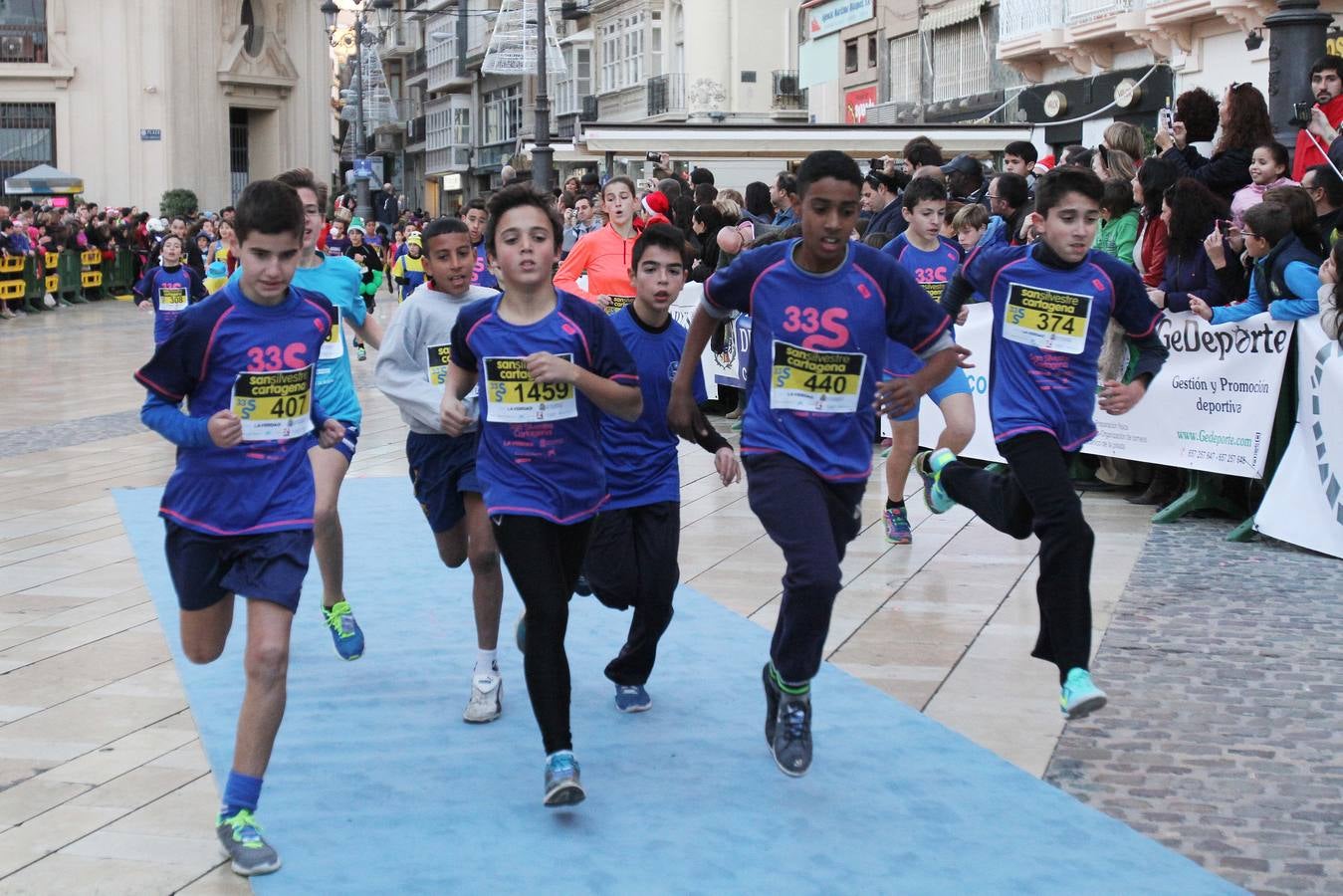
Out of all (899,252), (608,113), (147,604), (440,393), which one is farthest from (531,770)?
(608,113)

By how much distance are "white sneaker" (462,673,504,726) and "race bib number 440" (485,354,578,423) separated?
1.29 m

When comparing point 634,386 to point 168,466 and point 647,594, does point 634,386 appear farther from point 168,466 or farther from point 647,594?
point 168,466

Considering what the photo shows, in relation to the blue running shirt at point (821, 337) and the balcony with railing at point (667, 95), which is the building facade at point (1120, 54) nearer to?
the blue running shirt at point (821, 337)

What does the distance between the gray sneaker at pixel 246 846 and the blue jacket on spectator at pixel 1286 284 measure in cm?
675

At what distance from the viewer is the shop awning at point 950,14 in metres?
33.6

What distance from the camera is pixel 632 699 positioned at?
6312mm

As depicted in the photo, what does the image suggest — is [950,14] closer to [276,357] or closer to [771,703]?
[771,703]

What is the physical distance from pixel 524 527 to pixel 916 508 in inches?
243

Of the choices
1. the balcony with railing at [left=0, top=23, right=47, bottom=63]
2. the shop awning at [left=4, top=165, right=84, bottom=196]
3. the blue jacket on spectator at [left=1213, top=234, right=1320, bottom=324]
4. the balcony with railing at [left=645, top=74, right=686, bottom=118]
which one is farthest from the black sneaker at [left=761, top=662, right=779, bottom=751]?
the balcony with railing at [left=0, top=23, right=47, bottom=63]

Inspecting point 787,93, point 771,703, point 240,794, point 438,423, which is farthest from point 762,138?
point 787,93

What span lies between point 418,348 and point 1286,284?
5.13 metres

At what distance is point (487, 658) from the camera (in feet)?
20.5

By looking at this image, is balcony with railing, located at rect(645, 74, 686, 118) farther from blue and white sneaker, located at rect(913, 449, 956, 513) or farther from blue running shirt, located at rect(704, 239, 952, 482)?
blue running shirt, located at rect(704, 239, 952, 482)

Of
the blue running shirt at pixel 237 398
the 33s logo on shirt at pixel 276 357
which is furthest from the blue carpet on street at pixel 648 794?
the 33s logo on shirt at pixel 276 357
